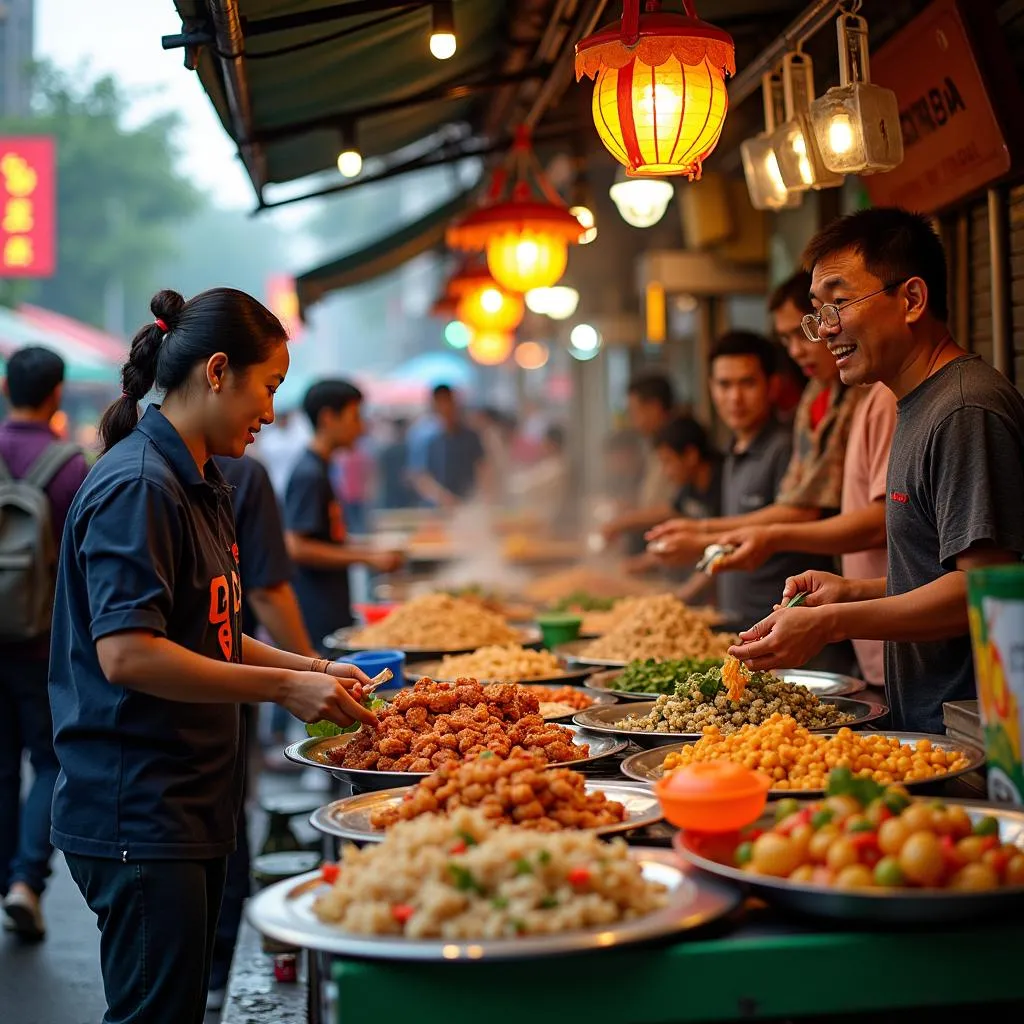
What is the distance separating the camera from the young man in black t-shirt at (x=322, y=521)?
681 cm

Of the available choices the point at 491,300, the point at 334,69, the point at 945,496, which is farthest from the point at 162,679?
the point at 491,300

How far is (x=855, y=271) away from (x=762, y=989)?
6.13ft

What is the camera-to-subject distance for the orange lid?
7.19ft

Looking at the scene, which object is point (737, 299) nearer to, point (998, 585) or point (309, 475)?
point (309, 475)

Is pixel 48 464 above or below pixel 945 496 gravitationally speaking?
above

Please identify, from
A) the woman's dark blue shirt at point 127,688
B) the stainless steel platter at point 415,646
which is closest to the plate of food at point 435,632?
the stainless steel platter at point 415,646

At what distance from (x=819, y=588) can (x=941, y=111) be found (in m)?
2.25

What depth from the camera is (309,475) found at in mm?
6789

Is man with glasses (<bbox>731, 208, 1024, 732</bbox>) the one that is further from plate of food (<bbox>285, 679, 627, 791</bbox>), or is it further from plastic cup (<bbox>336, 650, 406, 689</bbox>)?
plastic cup (<bbox>336, 650, 406, 689</bbox>)

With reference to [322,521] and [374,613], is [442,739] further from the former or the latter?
[322,521]

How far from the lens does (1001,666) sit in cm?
208

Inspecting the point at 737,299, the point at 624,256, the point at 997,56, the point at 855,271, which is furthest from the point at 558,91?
the point at 624,256

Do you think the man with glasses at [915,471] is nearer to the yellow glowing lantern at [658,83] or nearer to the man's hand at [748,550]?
the yellow glowing lantern at [658,83]

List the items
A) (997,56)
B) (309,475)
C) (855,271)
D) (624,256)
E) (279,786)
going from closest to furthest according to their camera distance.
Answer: (855,271) < (997,56) < (309,475) < (279,786) < (624,256)
